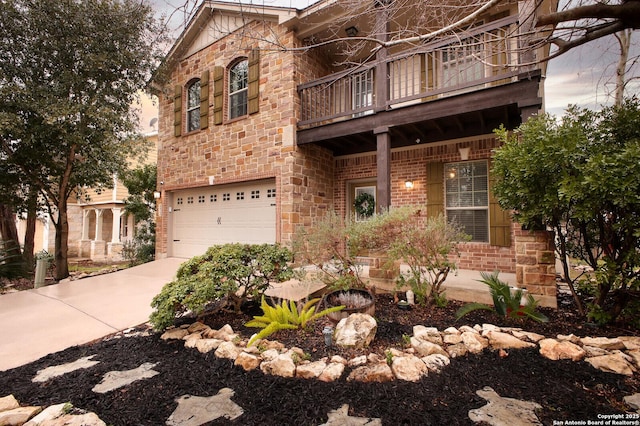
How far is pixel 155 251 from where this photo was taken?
8750mm

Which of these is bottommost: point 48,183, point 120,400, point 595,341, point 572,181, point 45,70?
point 120,400

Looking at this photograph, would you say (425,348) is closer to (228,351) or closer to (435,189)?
(228,351)

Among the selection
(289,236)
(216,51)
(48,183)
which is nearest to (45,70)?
(48,183)

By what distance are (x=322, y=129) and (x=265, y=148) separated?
4.85ft

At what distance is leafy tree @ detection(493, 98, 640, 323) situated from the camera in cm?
249

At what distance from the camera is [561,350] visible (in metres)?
2.33

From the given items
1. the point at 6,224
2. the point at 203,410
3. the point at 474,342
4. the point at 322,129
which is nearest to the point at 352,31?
the point at 322,129

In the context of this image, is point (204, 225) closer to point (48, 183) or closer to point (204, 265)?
point (48, 183)

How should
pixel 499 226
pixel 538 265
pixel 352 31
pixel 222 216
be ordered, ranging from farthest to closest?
pixel 222 216 < pixel 352 31 < pixel 499 226 < pixel 538 265

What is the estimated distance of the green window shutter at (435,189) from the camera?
6012 millimetres

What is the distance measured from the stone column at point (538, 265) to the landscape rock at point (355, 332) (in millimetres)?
2308

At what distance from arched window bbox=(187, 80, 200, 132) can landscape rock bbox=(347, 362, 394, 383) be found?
308 inches

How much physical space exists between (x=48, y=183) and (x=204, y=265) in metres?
6.38

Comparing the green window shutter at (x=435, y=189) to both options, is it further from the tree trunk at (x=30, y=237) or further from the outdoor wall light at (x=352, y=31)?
the tree trunk at (x=30, y=237)
